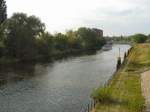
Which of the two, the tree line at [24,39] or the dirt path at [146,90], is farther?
the tree line at [24,39]

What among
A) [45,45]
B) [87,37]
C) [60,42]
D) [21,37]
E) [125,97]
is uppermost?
[21,37]

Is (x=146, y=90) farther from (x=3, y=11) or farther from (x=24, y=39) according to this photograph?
(x=3, y=11)

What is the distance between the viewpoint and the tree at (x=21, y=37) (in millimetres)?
93188

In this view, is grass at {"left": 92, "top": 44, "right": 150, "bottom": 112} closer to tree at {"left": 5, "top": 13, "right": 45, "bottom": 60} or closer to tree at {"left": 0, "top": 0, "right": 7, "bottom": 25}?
tree at {"left": 5, "top": 13, "right": 45, "bottom": 60}

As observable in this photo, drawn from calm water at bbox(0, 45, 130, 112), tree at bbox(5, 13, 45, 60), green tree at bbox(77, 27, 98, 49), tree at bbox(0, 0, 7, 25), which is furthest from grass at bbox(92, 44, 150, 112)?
green tree at bbox(77, 27, 98, 49)

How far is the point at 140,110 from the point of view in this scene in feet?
89.7

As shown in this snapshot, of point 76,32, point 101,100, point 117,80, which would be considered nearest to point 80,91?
point 117,80

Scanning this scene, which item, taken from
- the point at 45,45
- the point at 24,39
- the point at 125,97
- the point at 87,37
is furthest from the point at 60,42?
the point at 125,97

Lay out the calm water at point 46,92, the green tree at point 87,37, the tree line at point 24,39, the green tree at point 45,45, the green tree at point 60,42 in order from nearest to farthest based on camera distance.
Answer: the calm water at point 46,92
the tree line at point 24,39
the green tree at point 45,45
the green tree at point 60,42
the green tree at point 87,37

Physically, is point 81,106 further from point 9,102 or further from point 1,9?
point 1,9

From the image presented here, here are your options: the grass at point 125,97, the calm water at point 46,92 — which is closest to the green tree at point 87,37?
the calm water at point 46,92

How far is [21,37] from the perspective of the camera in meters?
94.3

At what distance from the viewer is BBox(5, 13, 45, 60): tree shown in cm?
9319

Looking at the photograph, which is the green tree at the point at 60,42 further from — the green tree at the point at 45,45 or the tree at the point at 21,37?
the tree at the point at 21,37
